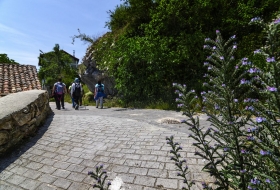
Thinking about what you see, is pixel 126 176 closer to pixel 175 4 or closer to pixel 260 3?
pixel 175 4

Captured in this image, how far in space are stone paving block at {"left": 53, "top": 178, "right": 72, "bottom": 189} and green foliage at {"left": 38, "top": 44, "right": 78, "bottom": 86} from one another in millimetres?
32228

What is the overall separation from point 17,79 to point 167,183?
10.9 m

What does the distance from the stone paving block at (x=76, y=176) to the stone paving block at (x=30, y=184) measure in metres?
0.54

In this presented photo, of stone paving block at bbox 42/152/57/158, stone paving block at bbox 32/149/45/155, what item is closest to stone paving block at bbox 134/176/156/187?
stone paving block at bbox 42/152/57/158

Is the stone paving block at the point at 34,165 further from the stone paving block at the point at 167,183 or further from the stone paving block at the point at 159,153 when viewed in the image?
the stone paving block at the point at 167,183

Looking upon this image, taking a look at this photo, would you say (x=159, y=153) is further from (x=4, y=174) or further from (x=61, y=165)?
(x=4, y=174)

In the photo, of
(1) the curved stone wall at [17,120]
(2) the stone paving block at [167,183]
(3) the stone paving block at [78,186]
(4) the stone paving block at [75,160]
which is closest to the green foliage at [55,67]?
(1) the curved stone wall at [17,120]

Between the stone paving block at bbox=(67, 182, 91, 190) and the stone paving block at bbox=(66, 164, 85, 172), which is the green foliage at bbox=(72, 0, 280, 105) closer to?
the stone paving block at bbox=(66, 164, 85, 172)

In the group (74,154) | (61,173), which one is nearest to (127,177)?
(61,173)

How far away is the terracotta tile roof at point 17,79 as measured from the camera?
29.6 feet

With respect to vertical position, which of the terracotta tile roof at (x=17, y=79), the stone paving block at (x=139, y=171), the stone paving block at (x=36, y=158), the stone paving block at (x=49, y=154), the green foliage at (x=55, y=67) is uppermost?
the green foliage at (x=55, y=67)

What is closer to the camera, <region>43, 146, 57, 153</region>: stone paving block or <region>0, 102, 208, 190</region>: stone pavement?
<region>0, 102, 208, 190</region>: stone pavement

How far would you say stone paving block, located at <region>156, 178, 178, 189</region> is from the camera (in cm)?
280

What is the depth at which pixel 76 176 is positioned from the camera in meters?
3.29
